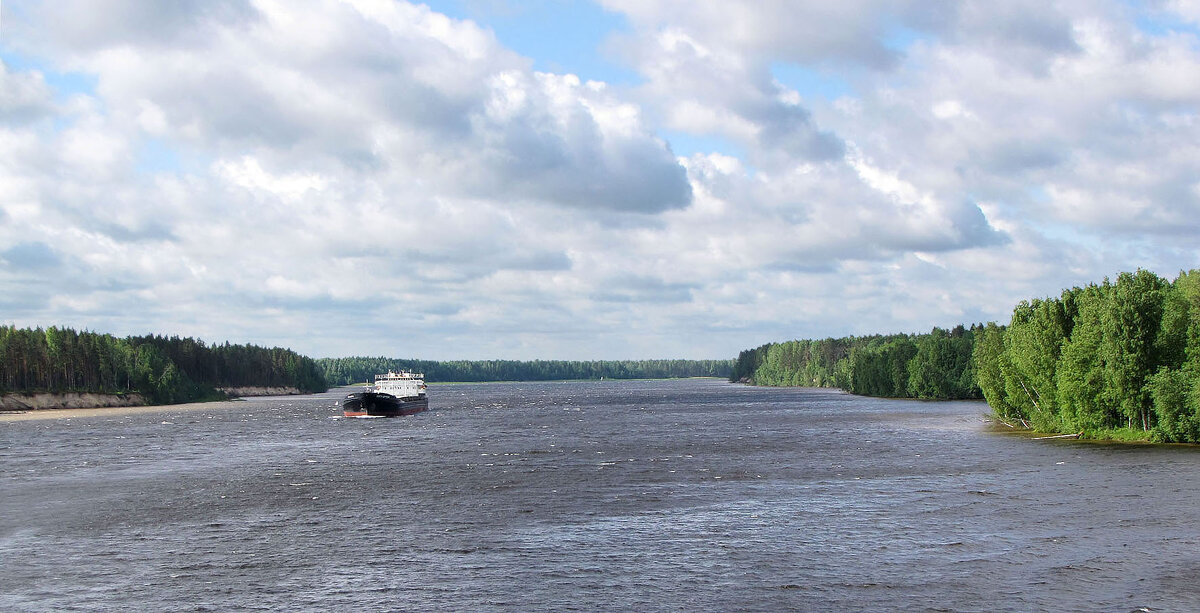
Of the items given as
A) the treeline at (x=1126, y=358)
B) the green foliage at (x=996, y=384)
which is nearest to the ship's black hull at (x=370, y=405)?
the green foliage at (x=996, y=384)

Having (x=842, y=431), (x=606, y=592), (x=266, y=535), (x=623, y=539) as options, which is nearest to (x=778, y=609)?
(x=606, y=592)

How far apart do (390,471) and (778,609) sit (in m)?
49.8

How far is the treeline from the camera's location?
84125mm

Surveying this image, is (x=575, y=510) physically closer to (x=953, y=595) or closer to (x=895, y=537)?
(x=895, y=537)

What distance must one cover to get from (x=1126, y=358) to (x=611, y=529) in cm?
6290

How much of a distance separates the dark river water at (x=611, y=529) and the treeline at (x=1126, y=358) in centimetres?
574

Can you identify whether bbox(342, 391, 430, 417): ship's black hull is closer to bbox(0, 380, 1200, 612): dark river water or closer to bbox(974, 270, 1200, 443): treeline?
bbox(0, 380, 1200, 612): dark river water

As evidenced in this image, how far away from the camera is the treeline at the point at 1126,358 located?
84.1m

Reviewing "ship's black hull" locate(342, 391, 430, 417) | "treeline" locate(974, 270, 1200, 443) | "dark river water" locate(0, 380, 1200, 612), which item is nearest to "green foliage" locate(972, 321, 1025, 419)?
"treeline" locate(974, 270, 1200, 443)

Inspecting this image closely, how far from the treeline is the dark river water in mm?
5741

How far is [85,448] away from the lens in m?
102

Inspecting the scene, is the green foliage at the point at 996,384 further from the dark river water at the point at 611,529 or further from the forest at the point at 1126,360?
the dark river water at the point at 611,529

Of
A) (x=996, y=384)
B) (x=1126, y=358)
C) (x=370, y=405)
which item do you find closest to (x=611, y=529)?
(x=1126, y=358)

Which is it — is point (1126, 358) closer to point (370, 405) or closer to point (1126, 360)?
point (1126, 360)
